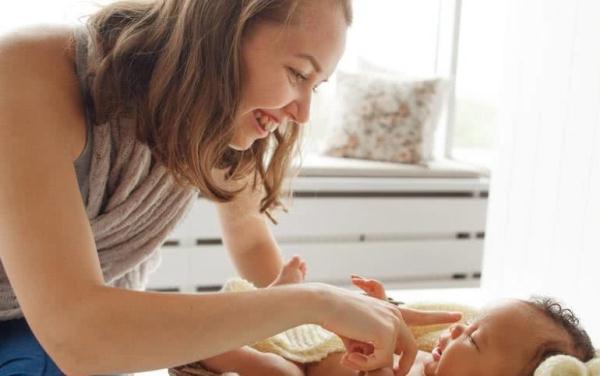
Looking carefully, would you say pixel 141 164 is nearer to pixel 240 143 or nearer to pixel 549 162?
pixel 240 143

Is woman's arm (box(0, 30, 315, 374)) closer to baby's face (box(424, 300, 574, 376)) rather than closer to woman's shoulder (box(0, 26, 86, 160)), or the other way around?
woman's shoulder (box(0, 26, 86, 160))

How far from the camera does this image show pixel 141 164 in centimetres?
115

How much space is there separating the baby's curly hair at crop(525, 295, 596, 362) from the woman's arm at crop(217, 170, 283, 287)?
20.3 inches

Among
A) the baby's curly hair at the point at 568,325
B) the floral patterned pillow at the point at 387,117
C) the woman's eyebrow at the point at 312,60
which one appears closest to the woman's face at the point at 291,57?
the woman's eyebrow at the point at 312,60

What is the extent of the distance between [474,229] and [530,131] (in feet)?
4.26

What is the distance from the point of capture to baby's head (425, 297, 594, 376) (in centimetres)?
Answer: 118

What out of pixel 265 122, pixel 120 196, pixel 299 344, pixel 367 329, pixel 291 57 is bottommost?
pixel 299 344

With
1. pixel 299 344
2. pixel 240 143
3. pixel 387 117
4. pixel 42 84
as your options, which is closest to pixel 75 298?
pixel 42 84

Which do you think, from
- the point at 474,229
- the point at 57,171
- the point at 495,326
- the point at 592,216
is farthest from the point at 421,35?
the point at 57,171

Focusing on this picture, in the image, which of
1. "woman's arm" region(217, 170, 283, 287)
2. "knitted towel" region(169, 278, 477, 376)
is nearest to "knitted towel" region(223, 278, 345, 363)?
"knitted towel" region(169, 278, 477, 376)

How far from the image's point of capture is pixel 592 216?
186 centimetres

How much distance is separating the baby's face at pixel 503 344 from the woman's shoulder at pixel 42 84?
71 centimetres

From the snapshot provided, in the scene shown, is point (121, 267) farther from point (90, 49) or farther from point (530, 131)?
point (530, 131)

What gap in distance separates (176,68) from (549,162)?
1.36m
